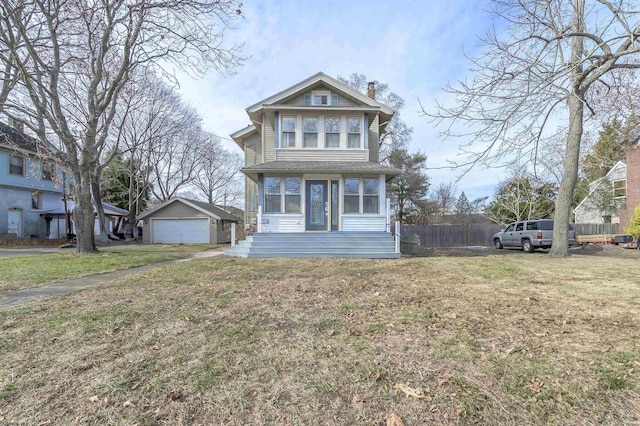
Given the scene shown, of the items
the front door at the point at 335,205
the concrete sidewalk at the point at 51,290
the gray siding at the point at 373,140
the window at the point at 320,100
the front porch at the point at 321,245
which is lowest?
the concrete sidewalk at the point at 51,290

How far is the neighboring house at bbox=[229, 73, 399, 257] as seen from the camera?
11797mm

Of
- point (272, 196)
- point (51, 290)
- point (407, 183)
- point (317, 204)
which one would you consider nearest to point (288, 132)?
point (272, 196)

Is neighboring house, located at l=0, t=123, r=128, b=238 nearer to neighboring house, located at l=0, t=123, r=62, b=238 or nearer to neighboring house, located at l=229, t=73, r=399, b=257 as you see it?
neighboring house, located at l=0, t=123, r=62, b=238

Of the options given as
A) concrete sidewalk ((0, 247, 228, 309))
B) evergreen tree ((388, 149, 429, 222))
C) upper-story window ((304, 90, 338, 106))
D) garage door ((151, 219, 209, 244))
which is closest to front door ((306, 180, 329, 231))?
upper-story window ((304, 90, 338, 106))

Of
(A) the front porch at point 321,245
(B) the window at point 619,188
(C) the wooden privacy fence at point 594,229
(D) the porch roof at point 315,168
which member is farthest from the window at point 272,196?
(B) the window at point 619,188

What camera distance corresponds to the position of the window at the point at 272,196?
12922 mm

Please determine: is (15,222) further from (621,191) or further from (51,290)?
(621,191)

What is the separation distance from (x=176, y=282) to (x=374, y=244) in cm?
707

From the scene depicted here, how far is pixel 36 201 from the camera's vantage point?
24812 millimetres

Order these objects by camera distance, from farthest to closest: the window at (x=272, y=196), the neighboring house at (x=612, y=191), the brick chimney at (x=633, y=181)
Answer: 1. the neighboring house at (x=612, y=191)
2. the brick chimney at (x=633, y=181)
3. the window at (x=272, y=196)

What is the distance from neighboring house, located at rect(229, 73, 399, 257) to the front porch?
0.12 ft

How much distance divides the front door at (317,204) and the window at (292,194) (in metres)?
0.48

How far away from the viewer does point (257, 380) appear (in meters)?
2.58

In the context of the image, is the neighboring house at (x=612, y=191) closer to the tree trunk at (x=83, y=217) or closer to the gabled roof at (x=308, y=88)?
the gabled roof at (x=308, y=88)
